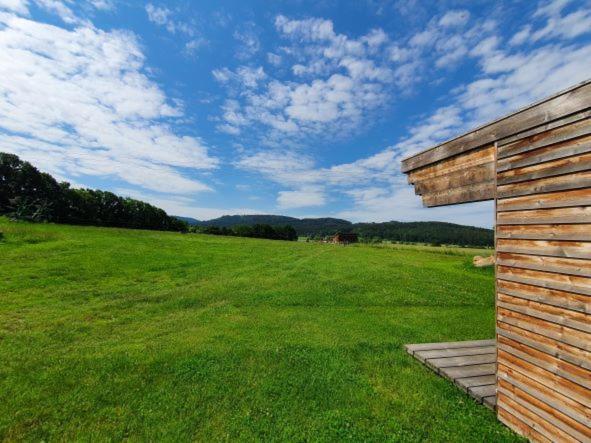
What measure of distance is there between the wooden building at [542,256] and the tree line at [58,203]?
132 ft

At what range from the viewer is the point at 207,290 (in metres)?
14.7

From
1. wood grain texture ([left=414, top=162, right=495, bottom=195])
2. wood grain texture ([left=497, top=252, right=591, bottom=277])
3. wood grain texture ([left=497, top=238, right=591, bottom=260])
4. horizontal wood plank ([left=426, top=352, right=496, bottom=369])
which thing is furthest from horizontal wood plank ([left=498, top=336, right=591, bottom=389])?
wood grain texture ([left=414, top=162, right=495, bottom=195])

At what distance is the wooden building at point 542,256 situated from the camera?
4023 millimetres

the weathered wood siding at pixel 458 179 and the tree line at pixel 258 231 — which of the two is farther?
the tree line at pixel 258 231

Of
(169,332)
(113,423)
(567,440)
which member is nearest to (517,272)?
(567,440)

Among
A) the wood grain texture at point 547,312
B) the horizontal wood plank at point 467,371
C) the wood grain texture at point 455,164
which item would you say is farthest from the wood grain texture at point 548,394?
the wood grain texture at point 455,164

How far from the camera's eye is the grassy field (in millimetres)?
5137

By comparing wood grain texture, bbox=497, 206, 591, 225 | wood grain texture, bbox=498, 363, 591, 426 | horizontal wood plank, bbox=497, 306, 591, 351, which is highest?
wood grain texture, bbox=497, 206, 591, 225

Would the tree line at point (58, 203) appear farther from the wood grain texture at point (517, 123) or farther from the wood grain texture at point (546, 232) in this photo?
the wood grain texture at point (546, 232)

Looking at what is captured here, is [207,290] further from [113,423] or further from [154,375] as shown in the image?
[113,423]

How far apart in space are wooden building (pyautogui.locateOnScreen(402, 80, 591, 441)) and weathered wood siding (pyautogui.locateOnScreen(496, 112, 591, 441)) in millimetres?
14

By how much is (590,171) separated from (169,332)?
408 inches

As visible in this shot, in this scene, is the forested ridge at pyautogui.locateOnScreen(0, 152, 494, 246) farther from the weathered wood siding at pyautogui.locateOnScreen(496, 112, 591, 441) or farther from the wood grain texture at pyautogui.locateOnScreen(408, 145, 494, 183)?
the weathered wood siding at pyautogui.locateOnScreen(496, 112, 591, 441)

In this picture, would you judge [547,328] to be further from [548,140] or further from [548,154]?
[548,140]
